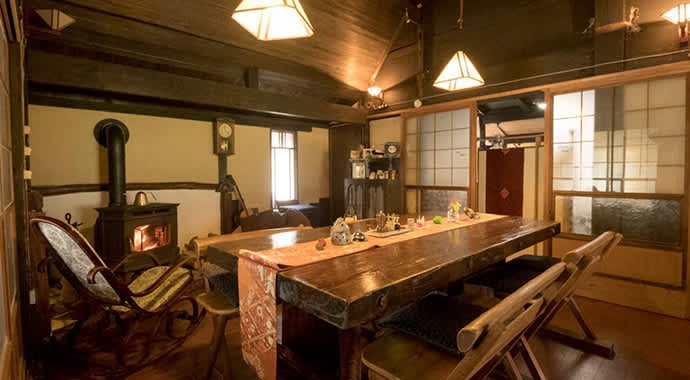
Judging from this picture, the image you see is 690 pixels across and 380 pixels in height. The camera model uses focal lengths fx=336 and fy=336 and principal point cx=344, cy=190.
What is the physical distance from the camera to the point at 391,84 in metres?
5.46

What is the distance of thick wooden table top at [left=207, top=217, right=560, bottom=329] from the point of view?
1.18m

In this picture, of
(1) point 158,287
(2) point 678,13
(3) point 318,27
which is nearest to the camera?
(1) point 158,287

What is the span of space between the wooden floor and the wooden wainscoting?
0.20 meters

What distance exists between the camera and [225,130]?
512 centimetres

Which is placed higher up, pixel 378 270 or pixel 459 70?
pixel 459 70

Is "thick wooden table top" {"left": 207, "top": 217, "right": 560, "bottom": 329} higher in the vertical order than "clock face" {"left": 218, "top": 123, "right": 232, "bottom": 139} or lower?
lower

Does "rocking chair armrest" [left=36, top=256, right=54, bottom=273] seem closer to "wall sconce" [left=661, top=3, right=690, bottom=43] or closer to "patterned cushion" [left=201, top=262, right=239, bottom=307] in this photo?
"patterned cushion" [left=201, top=262, right=239, bottom=307]

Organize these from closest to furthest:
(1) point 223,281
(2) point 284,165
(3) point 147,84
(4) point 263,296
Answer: (4) point 263,296 < (1) point 223,281 < (3) point 147,84 < (2) point 284,165

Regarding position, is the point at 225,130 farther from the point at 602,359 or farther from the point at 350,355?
the point at 602,359

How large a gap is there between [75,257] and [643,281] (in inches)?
183

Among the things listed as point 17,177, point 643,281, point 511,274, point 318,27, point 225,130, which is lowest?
point 643,281

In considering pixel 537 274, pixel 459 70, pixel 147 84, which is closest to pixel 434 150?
Result: pixel 459 70

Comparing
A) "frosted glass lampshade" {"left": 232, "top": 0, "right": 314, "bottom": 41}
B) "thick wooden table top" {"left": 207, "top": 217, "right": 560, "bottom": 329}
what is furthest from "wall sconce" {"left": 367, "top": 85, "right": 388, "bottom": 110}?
"thick wooden table top" {"left": 207, "top": 217, "right": 560, "bottom": 329}

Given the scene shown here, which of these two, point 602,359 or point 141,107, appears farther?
point 141,107
